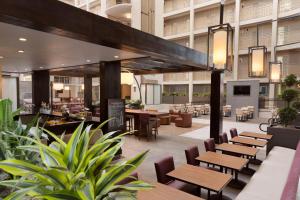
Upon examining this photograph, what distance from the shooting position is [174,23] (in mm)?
18047

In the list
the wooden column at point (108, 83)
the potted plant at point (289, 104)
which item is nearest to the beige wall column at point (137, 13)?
the wooden column at point (108, 83)

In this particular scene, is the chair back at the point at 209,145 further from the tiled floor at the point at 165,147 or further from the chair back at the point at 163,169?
the chair back at the point at 163,169

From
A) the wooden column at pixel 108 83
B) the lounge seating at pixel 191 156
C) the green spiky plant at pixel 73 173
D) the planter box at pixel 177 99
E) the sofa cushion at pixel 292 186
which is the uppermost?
the wooden column at pixel 108 83

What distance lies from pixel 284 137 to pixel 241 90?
9.81 m

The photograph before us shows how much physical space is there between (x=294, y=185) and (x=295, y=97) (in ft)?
13.5

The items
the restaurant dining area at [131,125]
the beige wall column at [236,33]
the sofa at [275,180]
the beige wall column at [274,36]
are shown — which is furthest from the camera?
the beige wall column at [236,33]

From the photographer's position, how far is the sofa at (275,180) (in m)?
1.93

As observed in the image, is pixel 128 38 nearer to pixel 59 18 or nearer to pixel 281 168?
pixel 59 18

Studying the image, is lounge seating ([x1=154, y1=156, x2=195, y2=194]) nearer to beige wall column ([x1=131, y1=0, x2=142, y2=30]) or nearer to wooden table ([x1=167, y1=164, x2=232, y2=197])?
wooden table ([x1=167, y1=164, x2=232, y2=197])

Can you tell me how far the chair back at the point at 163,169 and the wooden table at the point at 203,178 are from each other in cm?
18

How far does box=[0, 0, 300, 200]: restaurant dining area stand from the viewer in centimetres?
86

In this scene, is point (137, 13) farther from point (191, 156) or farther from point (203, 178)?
point (203, 178)

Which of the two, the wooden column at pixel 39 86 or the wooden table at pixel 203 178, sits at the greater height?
the wooden column at pixel 39 86

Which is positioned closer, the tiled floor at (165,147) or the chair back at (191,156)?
the chair back at (191,156)
